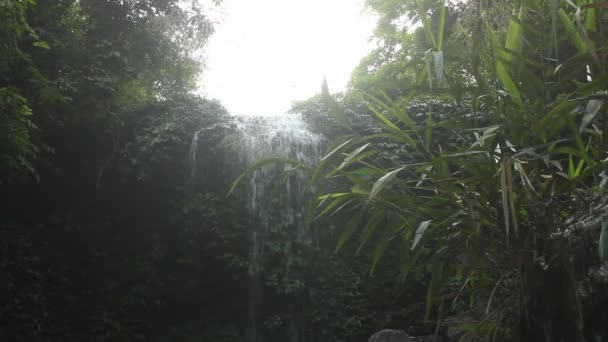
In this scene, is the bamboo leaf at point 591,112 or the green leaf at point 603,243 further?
the bamboo leaf at point 591,112

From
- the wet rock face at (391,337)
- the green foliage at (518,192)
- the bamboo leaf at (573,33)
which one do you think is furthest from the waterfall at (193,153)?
the bamboo leaf at (573,33)

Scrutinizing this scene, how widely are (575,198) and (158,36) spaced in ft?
23.4

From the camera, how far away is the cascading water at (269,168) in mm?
5535

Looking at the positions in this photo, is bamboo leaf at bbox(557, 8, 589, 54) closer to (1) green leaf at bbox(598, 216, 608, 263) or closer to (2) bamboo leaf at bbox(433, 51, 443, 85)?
(2) bamboo leaf at bbox(433, 51, 443, 85)

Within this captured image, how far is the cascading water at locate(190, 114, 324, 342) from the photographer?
554cm

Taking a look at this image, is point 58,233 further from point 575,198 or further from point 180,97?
point 575,198

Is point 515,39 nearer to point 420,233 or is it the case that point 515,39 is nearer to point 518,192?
point 518,192

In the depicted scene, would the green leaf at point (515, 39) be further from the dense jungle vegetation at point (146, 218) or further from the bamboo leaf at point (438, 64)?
the dense jungle vegetation at point (146, 218)

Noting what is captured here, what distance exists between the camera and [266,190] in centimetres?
582

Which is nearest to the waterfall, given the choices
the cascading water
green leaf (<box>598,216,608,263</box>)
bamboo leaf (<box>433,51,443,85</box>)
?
the cascading water

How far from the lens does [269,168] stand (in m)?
5.97

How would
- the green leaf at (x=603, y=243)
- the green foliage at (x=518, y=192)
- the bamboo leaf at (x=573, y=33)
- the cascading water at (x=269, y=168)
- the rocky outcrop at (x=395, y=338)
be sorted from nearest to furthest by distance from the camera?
the green leaf at (x=603, y=243)
the green foliage at (x=518, y=192)
the bamboo leaf at (x=573, y=33)
the rocky outcrop at (x=395, y=338)
the cascading water at (x=269, y=168)

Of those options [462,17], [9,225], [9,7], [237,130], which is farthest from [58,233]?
[462,17]

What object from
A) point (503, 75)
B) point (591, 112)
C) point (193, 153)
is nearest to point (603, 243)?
point (591, 112)
